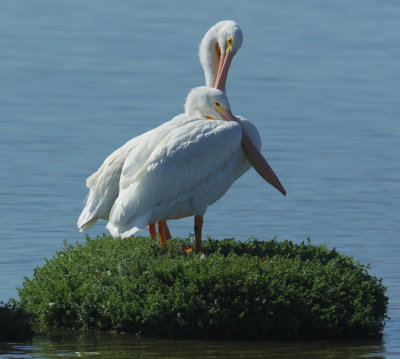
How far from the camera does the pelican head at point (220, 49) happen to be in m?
11.8

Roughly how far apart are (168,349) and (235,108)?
11258mm

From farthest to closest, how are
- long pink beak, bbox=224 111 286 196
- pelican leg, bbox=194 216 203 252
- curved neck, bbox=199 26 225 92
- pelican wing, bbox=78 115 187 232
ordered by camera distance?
1. curved neck, bbox=199 26 225 92
2. long pink beak, bbox=224 111 286 196
3. pelican wing, bbox=78 115 187 232
4. pelican leg, bbox=194 216 203 252

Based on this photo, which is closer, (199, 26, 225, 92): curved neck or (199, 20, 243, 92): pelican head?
(199, 20, 243, 92): pelican head

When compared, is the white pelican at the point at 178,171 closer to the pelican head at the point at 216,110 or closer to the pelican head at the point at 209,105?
the pelican head at the point at 216,110

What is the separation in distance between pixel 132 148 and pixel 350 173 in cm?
648

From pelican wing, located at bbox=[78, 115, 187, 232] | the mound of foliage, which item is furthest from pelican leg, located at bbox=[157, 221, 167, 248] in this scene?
the mound of foliage

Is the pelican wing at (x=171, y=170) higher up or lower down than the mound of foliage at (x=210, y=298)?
higher up

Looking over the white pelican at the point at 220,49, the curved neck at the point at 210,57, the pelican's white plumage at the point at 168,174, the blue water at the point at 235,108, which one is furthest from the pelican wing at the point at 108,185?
the curved neck at the point at 210,57

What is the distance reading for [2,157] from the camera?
16547mm

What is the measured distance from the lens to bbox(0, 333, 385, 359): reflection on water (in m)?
8.43

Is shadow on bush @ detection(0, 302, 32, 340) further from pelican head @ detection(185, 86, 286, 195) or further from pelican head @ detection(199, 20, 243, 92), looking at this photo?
pelican head @ detection(199, 20, 243, 92)

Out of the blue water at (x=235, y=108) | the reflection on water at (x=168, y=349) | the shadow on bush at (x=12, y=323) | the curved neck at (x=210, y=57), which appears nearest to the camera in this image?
the reflection on water at (x=168, y=349)

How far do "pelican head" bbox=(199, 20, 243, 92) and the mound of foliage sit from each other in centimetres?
278

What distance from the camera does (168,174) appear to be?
982 centimetres
